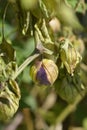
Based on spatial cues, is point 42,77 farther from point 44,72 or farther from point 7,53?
point 7,53

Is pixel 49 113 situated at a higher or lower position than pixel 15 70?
lower

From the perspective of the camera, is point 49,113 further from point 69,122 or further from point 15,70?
point 15,70

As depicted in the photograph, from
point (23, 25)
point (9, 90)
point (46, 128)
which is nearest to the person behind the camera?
point (9, 90)

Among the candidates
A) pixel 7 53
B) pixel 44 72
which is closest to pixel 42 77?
pixel 44 72

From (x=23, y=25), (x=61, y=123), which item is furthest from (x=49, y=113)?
(x=23, y=25)

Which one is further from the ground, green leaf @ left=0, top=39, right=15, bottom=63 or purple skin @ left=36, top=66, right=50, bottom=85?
green leaf @ left=0, top=39, right=15, bottom=63
